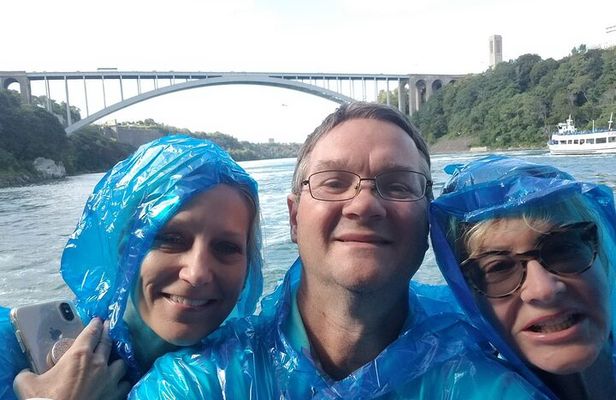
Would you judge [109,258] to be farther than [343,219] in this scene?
Yes

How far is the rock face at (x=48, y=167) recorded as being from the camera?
25266mm

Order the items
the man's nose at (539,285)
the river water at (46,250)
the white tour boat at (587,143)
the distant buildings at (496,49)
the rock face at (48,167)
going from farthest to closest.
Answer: the distant buildings at (496,49) < the rock face at (48,167) < the white tour boat at (587,143) < the river water at (46,250) < the man's nose at (539,285)

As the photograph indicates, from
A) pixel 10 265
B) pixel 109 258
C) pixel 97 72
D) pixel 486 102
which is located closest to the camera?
pixel 109 258

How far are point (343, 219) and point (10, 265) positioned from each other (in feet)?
15.5

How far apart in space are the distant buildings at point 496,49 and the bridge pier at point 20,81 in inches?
1728

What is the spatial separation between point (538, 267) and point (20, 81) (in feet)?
109

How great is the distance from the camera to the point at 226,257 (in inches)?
39.7

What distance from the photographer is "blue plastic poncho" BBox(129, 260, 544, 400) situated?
78 cm

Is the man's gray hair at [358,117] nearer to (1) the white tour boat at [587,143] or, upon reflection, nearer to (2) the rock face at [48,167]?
(1) the white tour boat at [587,143]

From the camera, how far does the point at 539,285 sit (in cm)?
77

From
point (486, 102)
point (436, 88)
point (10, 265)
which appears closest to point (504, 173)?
point (10, 265)

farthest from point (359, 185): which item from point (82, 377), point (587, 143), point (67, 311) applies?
point (587, 143)

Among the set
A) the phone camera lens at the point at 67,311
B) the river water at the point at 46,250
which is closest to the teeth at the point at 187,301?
the phone camera lens at the point at 67,311

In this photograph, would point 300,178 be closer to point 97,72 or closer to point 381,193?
point 381,193
